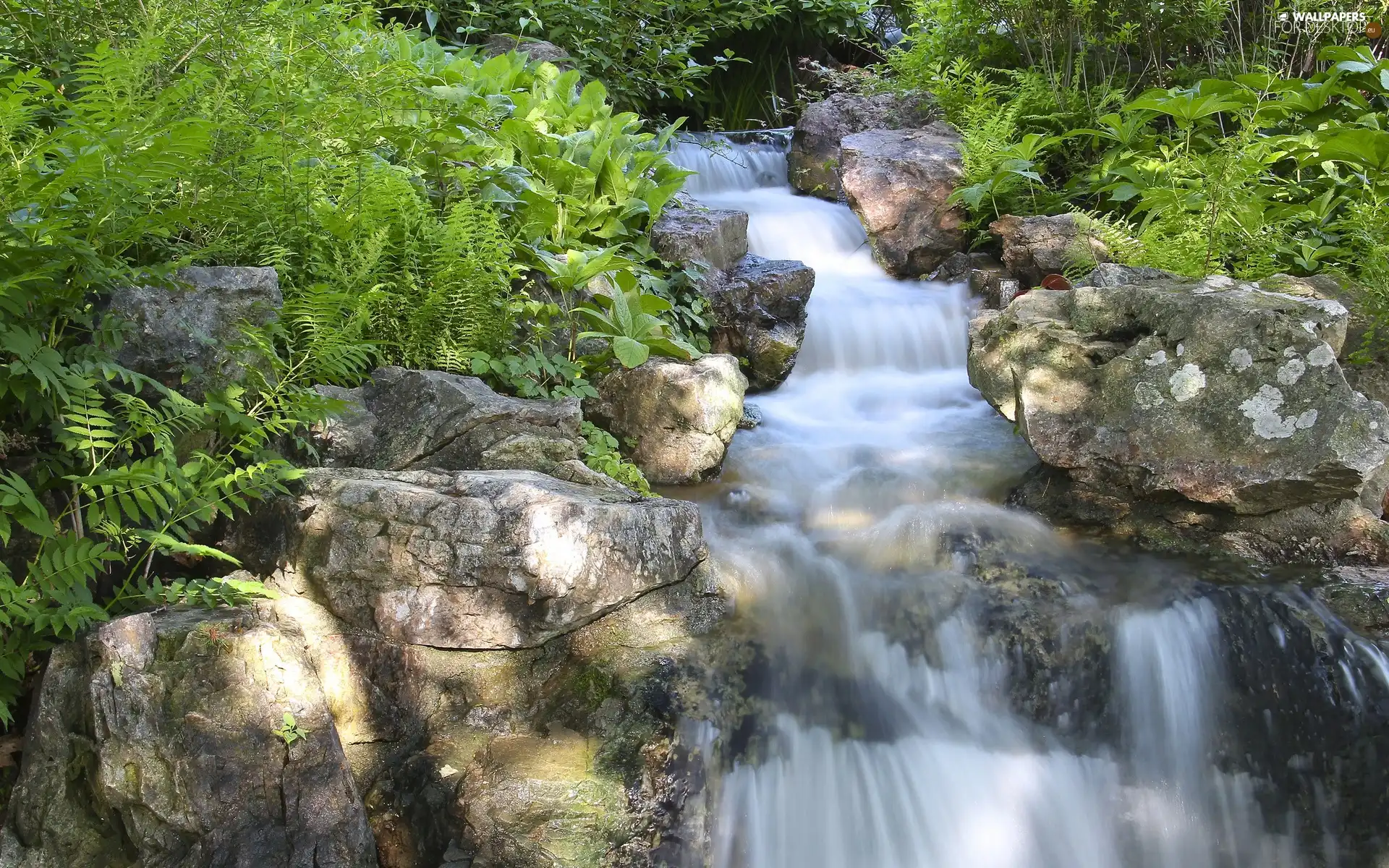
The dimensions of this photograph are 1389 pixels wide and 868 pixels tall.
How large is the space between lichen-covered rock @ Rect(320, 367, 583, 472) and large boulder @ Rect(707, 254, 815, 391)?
7.40 ft

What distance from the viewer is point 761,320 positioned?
20.8ft

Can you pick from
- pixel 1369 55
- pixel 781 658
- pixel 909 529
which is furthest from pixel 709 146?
pixel 781 658

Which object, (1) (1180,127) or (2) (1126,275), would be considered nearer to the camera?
(2) (1126,275)

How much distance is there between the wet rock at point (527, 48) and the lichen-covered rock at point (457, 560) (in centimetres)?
641

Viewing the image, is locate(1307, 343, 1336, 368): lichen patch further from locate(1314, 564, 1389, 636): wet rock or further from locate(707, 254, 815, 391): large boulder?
locate(707, 254, 815, 391): large boulder

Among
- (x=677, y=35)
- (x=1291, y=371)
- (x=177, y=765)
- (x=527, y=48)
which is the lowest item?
(x=177, y=765)

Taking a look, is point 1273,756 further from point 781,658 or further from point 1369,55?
point 1369,55

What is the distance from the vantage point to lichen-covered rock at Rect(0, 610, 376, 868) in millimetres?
2727

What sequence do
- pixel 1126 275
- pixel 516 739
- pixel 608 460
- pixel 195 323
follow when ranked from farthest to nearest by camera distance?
pixel 1126 275 → pixel 608 460 → pixel 195 323 → pixel 516 739

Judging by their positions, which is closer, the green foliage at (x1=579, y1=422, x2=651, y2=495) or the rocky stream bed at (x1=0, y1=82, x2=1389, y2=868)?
the rocky stream bed at (x1=0, y1=82, x2=1389, y2=868)

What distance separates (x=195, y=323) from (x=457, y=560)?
133 cm

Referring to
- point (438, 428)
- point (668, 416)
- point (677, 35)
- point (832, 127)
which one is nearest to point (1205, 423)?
point (668, 416)

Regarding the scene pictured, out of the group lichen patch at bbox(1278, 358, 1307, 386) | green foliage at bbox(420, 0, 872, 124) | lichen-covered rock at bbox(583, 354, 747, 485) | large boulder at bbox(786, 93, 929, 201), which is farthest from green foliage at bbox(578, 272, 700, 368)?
green foliage at bbox(420, 0, 872, 124)

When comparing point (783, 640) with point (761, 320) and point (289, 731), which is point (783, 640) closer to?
point (289, 731)
